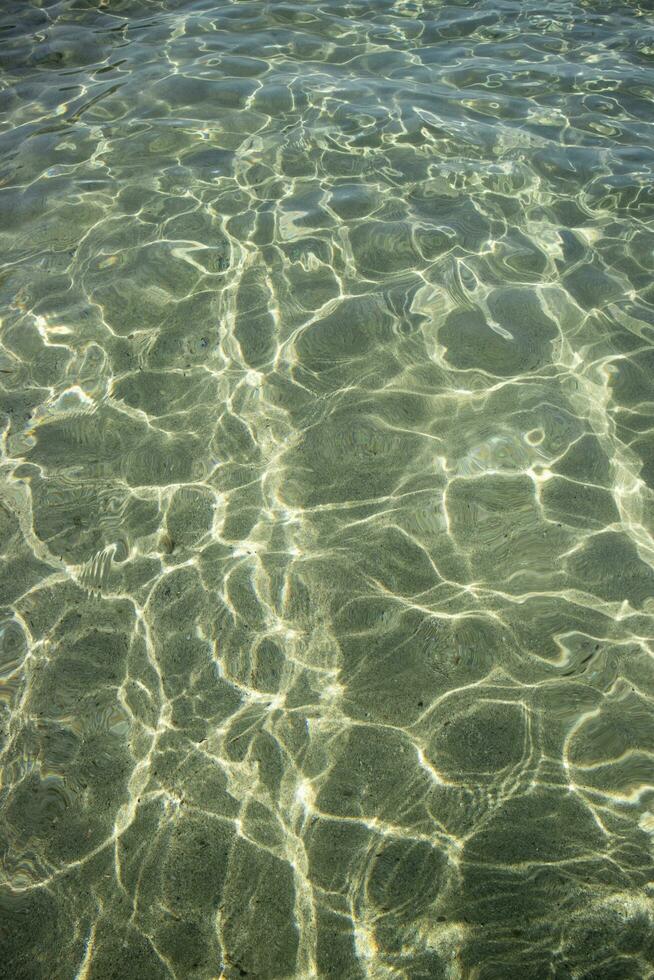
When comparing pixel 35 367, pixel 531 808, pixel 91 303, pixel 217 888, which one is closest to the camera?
pixel 217 888

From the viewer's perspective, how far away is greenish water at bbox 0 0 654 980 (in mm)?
2645

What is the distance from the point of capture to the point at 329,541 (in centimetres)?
382

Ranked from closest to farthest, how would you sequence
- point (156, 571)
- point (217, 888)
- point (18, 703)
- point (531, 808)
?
point (217, 888) → point (531, 808) → point (18, 703) → point (156, 571)

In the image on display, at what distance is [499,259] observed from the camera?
5516 millimetres

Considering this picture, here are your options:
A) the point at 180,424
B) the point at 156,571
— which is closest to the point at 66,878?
the point at 156,571

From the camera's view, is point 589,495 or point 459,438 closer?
point 589,495

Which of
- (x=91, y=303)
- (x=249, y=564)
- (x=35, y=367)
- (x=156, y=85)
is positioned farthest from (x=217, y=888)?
(x=156, y=85)

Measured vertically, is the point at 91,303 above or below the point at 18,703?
above

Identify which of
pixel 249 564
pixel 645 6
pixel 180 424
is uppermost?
pixel 645 6

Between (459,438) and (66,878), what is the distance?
3186mm

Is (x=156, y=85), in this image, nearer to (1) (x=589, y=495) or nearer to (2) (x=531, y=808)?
(1) (x=589, y=495)

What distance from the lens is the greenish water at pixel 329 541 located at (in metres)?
2.64

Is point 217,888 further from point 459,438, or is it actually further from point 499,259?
point 499,259

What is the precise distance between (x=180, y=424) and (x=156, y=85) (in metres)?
5.68
